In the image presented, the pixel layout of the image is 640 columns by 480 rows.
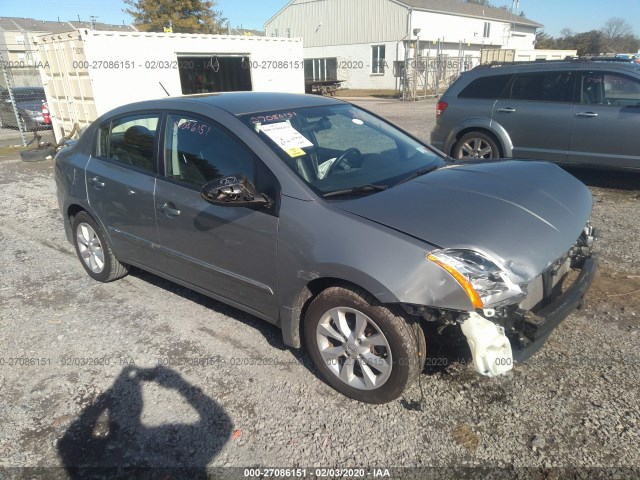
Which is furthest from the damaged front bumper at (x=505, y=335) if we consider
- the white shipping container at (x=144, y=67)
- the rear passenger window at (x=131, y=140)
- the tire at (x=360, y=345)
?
the white shipping container at (x=144, y=67)

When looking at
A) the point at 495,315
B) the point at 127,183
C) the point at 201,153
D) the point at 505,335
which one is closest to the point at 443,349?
the point at 505,335

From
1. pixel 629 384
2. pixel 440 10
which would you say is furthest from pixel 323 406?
pixel 440 10

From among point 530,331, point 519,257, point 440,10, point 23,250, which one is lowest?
point 23,250

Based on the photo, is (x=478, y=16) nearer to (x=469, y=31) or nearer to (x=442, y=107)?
(x=469, y=31)

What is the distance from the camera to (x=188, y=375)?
313 centimetres

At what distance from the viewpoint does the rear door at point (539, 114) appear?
6.68 metres

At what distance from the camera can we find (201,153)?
3299 millimetres

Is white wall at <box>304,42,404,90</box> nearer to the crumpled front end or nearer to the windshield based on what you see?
the windshield

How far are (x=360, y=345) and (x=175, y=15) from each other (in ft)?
108

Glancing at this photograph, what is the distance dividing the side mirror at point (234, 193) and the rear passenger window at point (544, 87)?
5628 mm

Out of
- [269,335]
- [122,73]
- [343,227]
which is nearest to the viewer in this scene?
[343,227]

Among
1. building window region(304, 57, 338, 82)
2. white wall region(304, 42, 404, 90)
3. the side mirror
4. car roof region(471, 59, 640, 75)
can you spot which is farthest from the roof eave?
the side mirror

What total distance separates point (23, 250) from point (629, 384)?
19.6ft

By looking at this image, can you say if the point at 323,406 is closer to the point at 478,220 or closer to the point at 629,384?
the point at 478,220
